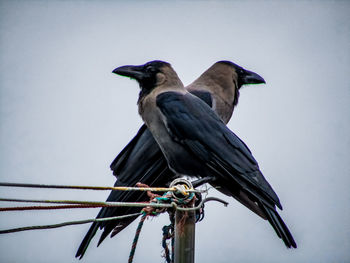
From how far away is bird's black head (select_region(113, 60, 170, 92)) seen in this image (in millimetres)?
→ 4583

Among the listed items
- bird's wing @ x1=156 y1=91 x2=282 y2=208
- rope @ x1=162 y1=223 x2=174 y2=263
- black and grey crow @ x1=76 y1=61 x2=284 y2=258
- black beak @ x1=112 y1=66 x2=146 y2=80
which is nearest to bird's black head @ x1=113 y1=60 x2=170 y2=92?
black beak @ x1=112 y1=66 x2=146 y2=80

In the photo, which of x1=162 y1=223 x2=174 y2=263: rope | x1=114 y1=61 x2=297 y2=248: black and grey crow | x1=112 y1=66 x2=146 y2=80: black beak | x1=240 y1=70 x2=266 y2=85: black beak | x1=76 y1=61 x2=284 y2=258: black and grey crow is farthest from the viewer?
x1=240 y1=70 x2=266 y2=85: black beak

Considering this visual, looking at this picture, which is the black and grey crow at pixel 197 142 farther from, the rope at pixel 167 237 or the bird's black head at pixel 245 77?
the bird's black head at pixel 245 77

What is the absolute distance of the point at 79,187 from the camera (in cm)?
208

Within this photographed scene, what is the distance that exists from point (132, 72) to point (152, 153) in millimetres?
825

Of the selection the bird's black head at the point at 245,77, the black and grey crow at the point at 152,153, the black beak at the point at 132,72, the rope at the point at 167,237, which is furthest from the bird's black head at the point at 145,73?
the rope at the point at 167,237

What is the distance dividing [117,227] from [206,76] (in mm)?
2501

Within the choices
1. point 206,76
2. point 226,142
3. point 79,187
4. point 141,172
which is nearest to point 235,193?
point 226,142

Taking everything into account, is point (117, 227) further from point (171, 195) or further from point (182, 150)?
point (171, 195)

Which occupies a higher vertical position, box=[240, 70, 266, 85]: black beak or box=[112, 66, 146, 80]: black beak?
box=[112, 66, 146, 80]: black beak

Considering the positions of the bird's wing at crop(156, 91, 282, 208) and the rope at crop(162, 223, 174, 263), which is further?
the bird's wing at crop(156, 91, 282, 208)

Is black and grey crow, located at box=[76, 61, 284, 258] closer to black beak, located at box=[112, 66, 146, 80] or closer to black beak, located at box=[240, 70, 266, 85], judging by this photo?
black beak, located at box=[240, 70, 266, 85]

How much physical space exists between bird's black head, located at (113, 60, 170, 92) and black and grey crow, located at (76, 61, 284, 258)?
466mm

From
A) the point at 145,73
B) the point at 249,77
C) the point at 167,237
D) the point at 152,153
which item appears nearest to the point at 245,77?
the point at 249,77
